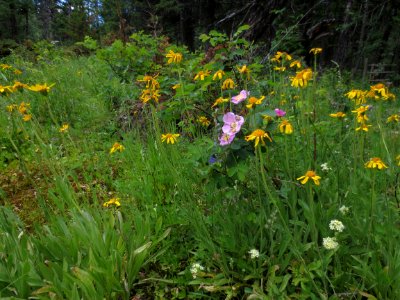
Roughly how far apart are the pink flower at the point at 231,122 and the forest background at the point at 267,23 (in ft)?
5.27

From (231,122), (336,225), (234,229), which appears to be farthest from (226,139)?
(336,225)

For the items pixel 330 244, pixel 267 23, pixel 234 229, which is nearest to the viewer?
pixel 330 244

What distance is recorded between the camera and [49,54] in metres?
7.96

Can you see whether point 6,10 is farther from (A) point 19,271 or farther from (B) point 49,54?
(A) point 19,271

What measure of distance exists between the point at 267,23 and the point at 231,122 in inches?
188

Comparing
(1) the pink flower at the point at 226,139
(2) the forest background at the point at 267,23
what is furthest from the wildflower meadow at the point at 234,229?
(2) the forest background at the point at 267,23

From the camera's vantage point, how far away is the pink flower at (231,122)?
4.54ft

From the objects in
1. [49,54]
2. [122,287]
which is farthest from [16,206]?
[49,54]

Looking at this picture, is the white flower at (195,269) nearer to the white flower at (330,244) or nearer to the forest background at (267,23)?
the white flower at (330,244)

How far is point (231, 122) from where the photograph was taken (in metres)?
1.41

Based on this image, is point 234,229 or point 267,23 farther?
point 267,23

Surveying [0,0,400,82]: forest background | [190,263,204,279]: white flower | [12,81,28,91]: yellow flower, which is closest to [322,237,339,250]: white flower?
[190,263,204,279]: white flower

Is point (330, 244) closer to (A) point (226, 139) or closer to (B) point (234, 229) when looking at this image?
(B) point (234, 229)

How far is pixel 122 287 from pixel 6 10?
65.0ft
